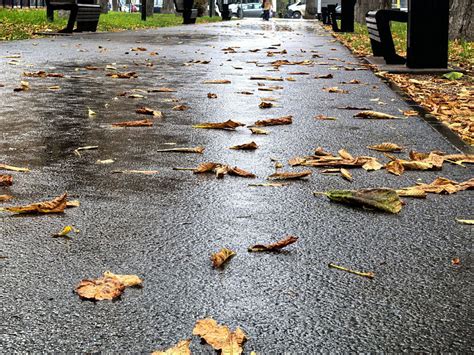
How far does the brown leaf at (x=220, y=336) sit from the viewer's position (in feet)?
6.79

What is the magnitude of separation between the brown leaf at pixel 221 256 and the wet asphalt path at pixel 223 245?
0.11 ft

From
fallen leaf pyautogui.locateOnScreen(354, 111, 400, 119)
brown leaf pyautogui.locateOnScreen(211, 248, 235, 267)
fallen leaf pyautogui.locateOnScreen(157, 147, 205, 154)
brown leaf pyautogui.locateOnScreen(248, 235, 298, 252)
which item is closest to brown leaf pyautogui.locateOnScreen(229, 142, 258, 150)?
fallen leaf pyautogui.locateOnScreen(157, 147, 205, 154)

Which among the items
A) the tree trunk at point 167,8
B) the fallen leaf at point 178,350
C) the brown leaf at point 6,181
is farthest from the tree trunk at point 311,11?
the fallen leaf at point 178,350

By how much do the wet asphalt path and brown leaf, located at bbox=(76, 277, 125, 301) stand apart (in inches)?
1.2

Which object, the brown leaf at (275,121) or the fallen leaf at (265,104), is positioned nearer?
the brown leaf at (275,121)

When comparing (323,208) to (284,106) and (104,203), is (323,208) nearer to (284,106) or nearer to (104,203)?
(104,203)

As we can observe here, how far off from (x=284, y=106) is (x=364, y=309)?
194 inches

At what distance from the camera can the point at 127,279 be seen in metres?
2.60

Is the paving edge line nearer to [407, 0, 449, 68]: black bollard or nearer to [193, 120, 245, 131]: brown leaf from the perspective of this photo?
[407, 0, 449, 68]: black bollard

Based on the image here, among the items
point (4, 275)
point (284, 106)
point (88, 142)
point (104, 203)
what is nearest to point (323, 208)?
point (104, 203)

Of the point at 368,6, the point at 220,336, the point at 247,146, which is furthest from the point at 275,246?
the point at 368,6

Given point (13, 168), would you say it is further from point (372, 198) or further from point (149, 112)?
point (149, 112)

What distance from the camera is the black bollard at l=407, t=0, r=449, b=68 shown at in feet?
30.7

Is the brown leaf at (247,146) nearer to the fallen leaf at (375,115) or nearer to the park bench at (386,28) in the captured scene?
the fallen leaf at (375,115)
